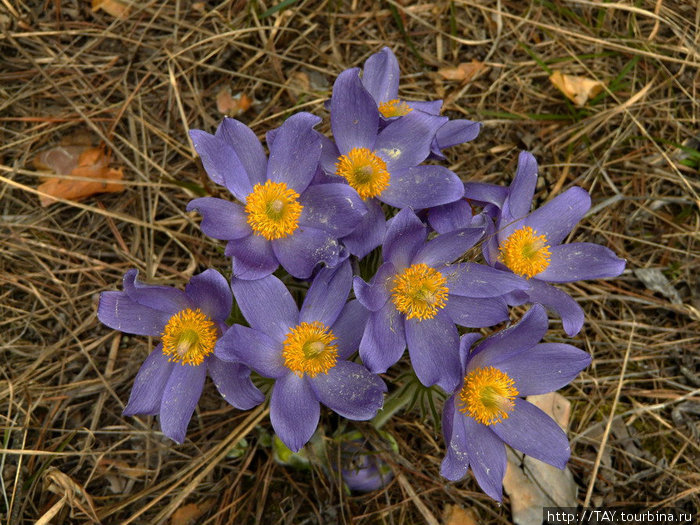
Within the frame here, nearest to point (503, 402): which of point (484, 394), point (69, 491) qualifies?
point (484, 394)

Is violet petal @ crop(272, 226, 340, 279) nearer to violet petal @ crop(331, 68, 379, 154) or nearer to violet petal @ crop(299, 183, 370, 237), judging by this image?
violet petal @ crop(299, 183, 370, 237)

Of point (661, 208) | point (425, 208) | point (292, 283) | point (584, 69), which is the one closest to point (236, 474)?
point (292, 283)

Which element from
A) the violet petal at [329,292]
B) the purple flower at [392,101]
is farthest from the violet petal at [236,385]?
the purple flower at [392,101]

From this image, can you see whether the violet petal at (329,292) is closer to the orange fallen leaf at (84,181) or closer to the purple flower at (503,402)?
the purple flower at (503,402)

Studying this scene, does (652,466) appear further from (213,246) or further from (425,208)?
(213,246)

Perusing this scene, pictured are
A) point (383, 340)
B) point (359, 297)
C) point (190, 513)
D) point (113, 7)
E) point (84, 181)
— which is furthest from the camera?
point (113, 7)

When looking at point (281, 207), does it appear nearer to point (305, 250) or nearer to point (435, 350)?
point (305, 250)

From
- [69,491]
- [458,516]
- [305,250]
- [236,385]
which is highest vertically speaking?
[305,250]
